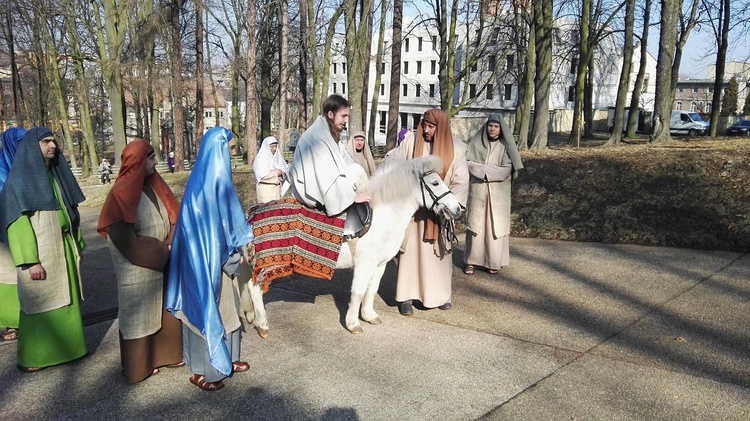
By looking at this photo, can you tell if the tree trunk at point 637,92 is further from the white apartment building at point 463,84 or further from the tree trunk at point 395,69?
the white apartment building at point 463,84

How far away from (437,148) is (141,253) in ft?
9.46

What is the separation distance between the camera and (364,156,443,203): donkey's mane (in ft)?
16.5

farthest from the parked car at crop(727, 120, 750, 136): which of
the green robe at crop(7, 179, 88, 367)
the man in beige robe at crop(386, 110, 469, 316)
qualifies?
the green robe at crop(7, 179, 88, 367)

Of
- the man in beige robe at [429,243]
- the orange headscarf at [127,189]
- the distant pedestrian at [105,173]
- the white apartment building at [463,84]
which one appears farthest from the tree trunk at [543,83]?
the white apartment building at [463,84]

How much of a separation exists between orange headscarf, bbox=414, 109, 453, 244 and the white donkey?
0.48 m

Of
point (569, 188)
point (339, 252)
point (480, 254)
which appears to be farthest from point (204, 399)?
point (569, 188)

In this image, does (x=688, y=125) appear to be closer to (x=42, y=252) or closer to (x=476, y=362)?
(x=476, y=362)

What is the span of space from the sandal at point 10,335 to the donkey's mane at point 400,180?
132 inches

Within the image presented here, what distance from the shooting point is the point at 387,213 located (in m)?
5.12

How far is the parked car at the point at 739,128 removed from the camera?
107ft

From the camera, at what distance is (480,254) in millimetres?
7203

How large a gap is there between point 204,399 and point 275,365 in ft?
2.27

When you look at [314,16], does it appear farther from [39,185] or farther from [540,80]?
[39,185]

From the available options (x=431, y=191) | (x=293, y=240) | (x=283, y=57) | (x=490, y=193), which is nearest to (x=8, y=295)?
(x=293, y=240)
